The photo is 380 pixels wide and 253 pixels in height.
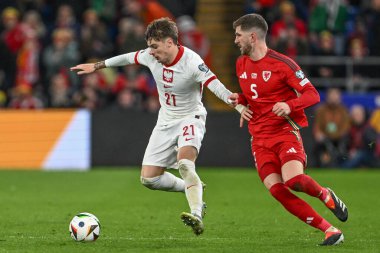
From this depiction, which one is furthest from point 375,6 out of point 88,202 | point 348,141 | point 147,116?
point 88,202

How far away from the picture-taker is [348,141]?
22594 mm

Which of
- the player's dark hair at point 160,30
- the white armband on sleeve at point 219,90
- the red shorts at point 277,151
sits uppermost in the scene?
the player's dark hair at point 160,30

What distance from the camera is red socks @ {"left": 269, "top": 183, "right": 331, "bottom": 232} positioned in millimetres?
10445

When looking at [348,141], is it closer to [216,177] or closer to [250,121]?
[216,177]

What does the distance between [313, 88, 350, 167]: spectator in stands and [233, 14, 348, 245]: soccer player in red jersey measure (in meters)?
11.5

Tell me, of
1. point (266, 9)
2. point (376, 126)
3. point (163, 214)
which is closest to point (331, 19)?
point (266, 9)

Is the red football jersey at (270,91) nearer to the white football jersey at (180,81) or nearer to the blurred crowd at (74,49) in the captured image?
the white football jersey at (180,81)

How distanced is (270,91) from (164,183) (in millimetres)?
2082

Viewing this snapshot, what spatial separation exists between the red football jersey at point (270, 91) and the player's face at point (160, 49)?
3.17ft

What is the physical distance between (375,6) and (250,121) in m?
13.8

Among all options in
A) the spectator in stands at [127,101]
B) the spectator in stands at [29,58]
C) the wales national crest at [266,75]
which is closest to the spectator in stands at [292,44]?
the spectator in stands at [127,101]

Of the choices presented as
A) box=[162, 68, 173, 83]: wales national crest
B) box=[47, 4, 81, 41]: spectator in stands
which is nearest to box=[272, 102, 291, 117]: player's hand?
box=[162, 68, 173, 83]: wales national crest

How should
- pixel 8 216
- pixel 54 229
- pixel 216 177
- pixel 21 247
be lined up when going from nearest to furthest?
pixel 21 247 < pixel 54 229 < pixel 8 216 < pixel 216 177

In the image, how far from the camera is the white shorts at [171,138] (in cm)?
1174
